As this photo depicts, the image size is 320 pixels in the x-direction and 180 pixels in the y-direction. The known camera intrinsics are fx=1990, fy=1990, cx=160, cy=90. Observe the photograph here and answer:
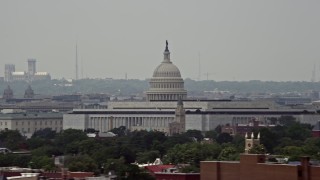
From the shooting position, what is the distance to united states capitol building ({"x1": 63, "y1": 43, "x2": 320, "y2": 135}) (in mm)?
164875

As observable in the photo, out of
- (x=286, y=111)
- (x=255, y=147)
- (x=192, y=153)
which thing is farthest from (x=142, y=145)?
(x=286, y=111)

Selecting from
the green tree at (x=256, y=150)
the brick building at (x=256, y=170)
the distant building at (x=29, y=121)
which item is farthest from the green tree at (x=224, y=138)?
the brick building at (x=256, y=170)

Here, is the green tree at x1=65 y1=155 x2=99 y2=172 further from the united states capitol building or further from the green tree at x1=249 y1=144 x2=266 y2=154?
the united states capitol building

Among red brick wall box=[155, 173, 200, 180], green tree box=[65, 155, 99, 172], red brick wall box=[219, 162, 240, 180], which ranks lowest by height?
green tree box=[65, 155, 99, 172]

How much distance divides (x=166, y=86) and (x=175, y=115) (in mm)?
21527

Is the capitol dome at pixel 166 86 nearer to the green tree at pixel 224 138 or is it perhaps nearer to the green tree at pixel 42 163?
the green tree at pixel 224 138

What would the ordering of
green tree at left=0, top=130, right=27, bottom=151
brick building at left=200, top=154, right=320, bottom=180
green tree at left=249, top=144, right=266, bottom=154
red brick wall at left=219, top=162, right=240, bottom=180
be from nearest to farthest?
brick building at left=200, top=154, right=320, bottom=180, red brick wall at left=219, top=162, right=240, bottom=180, green tree at left=249, top=144, right=266, bottom=154, green tree at left=0, top=130, right=27, bottom=151

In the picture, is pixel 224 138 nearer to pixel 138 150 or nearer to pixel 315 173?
pixel 138 150

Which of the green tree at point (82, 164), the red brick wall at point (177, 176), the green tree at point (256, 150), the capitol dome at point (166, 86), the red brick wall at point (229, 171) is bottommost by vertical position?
the green tree at point (82, 164)

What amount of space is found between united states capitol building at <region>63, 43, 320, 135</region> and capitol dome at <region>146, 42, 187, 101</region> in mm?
630

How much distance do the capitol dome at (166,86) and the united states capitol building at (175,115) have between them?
24.8 inches

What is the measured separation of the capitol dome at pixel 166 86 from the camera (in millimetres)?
186000

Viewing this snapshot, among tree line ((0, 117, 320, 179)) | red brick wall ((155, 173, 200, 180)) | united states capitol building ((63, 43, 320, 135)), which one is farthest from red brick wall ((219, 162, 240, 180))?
united states capitol building ((63, 43, 320, 135))

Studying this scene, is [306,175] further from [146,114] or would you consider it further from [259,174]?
[146,114]
